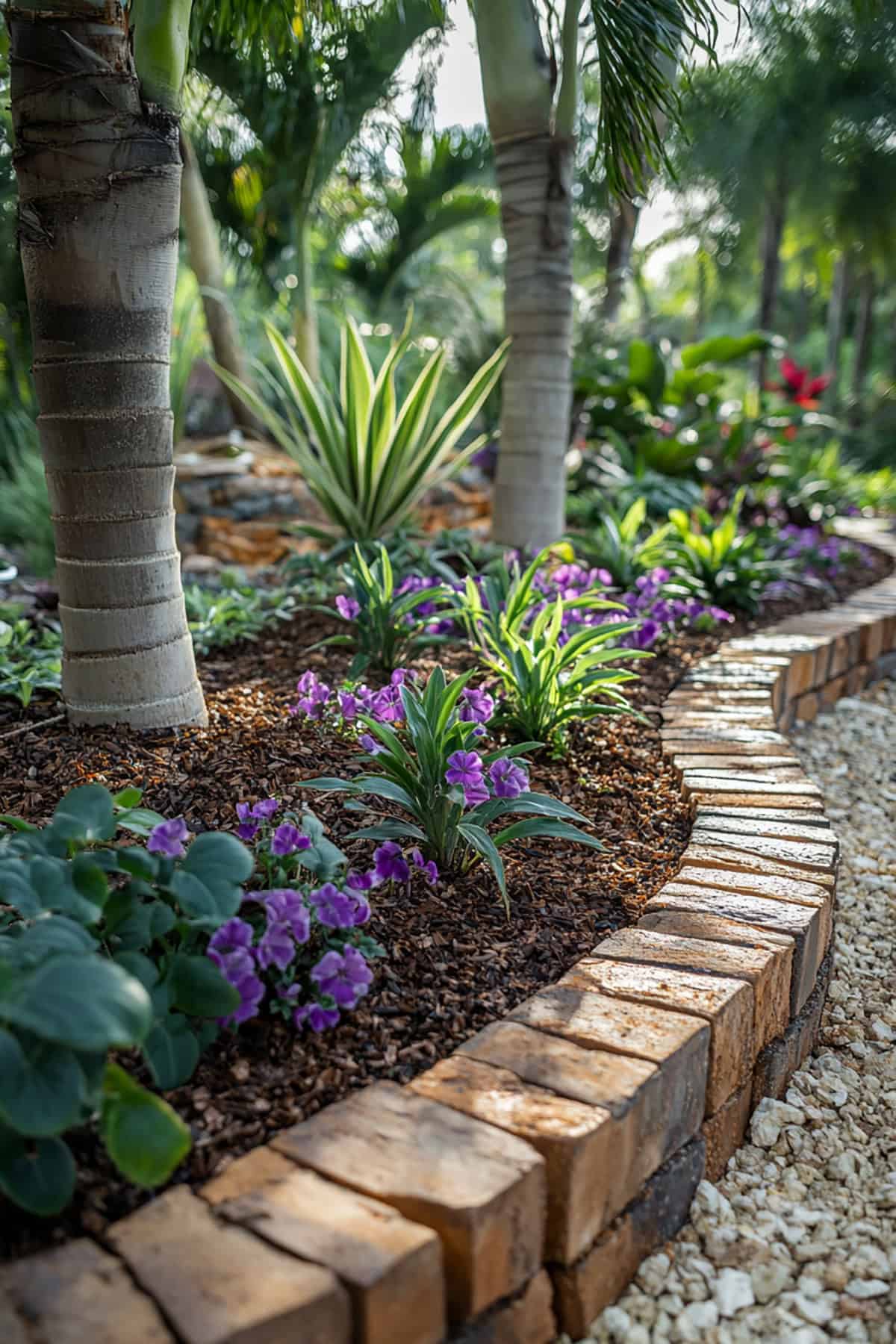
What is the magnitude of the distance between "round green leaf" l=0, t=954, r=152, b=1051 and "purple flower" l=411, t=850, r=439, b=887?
716 millimetres

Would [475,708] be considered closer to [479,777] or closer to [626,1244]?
[479,777]

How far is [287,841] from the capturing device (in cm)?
145

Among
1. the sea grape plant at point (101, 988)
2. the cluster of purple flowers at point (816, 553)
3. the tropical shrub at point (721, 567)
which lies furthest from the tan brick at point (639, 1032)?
the cluster of purple flowers at point (816, 553)

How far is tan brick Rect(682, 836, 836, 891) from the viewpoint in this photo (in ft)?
5.99

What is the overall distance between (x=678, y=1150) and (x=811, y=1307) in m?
0.23

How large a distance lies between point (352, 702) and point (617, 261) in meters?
6.08

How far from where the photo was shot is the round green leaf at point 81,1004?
0.92 metres

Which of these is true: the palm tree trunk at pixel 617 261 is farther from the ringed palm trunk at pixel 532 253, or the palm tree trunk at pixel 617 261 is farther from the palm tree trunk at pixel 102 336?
the palm tree trunk at pixel 102 336

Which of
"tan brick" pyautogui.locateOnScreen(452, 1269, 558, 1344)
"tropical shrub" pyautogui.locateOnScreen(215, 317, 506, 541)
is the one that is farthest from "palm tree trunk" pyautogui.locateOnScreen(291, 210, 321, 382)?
"tan brick" pyautogui.locateOnScreen(452, 1269, 558, 1344)

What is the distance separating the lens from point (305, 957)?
142cm

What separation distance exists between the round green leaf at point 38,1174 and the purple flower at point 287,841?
19.3 inches

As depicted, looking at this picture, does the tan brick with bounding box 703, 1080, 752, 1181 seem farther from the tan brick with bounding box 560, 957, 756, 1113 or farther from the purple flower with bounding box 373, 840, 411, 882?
the purple flower with bounding box 373, 840, 411, 882

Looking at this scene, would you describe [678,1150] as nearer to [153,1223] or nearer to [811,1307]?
[811,1307]

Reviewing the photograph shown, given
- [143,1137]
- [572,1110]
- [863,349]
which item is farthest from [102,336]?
[863,349]
